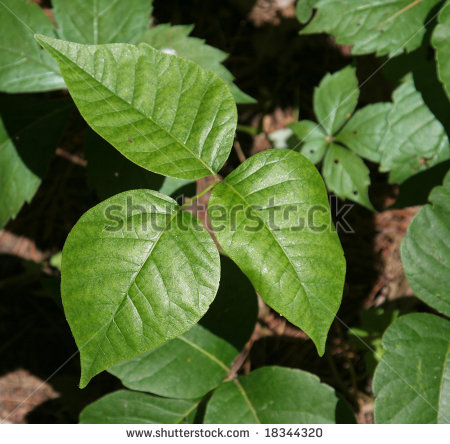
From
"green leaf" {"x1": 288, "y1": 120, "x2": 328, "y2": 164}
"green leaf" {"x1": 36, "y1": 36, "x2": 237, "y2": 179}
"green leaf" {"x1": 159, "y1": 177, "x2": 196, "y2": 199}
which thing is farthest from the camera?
"green leaf" {"x1": 288, "y1": 120, "x2": 328, "y2": 164}

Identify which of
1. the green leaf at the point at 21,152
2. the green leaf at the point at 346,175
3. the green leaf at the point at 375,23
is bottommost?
the green leaf at the point at 21,152

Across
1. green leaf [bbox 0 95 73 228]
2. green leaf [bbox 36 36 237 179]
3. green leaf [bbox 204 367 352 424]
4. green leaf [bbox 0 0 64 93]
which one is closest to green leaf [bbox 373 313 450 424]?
green leaf [bbox 204 367 352 424]

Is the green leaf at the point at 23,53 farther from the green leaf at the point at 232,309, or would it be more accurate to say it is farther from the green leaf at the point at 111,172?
the green leaf at the point at 232,309

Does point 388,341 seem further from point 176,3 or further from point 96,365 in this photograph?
point 176,3

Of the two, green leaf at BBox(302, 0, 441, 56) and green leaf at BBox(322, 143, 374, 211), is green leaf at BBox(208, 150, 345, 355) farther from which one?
green leaf at BBox(302, 0, 441, 56)

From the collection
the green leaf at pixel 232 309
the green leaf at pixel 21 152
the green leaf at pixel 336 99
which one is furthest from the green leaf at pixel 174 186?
the green leaf at pixel 336 99
